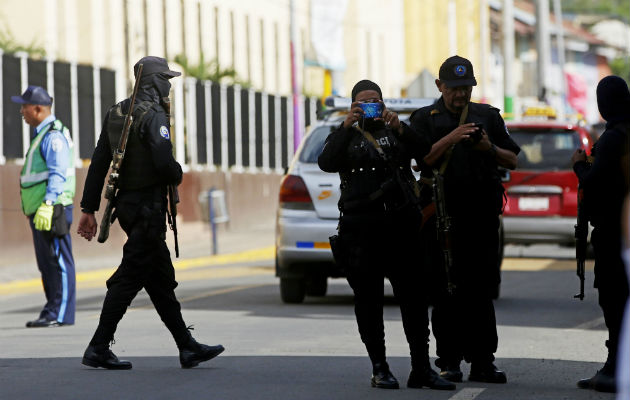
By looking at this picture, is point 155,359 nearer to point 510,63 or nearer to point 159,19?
point 159,19

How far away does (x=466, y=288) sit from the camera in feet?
31.3

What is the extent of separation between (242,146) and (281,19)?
39.2ft

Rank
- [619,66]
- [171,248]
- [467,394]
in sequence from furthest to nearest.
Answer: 1. [619,66]
2. [171,248]
3. [467,394]

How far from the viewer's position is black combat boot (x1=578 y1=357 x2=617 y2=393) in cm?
891

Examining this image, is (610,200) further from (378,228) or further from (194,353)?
(194,353)

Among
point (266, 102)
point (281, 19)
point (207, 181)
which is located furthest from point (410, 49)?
point (207, 181)

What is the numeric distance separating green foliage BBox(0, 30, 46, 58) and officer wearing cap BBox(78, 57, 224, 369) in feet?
63.7

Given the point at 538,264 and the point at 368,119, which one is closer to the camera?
the point at 368,119

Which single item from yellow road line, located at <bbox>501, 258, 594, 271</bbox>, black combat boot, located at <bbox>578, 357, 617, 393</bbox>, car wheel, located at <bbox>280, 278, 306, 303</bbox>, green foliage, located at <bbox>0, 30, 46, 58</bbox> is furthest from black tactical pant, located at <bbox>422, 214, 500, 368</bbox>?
green foliage, located at <bbox>0, 30, 46, 58</bbox>

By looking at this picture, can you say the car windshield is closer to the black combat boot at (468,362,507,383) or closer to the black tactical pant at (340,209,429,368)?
the black combat boot at (468,362,507,383)

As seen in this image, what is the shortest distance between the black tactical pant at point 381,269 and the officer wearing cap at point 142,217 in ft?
4.36

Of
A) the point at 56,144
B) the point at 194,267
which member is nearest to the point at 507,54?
the point at 194,267

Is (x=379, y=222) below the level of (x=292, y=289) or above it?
above

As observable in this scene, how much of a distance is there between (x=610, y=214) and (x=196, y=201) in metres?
21.8
